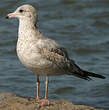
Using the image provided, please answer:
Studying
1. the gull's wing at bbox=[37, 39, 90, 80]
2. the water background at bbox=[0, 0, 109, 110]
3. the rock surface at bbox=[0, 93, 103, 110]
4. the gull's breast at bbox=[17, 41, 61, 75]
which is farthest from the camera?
the water background at bbox=[0, 0, 109, 110]

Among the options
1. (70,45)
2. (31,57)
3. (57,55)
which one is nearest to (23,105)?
(31,57)

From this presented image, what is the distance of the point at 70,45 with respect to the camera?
1134cm

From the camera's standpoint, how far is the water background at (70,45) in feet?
28.8

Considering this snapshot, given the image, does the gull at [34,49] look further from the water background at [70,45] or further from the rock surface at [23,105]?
the water background at [70,45]

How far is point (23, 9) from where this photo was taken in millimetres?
6531

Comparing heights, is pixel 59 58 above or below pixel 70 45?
above

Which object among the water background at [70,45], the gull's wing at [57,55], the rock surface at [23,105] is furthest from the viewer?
the water background at [70,45]

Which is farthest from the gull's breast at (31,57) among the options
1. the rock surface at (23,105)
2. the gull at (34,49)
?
the rock surface at (23,105)

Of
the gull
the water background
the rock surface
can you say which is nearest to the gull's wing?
the gull

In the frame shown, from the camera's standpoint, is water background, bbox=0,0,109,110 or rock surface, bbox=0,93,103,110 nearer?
rock surface, bbox=0,93,103,110

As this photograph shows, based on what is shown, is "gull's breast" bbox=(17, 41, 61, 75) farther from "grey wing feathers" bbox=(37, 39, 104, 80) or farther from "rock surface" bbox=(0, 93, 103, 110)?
"rock surface" bbox=(0, 93, 103, 110)

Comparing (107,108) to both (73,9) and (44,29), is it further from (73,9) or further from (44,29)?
(73,9)

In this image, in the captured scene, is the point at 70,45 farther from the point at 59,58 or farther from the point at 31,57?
the point at 31,57

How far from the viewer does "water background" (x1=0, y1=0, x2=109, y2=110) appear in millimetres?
8773
